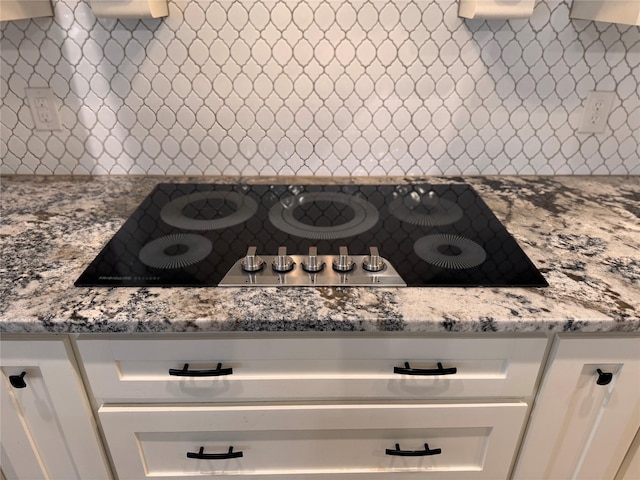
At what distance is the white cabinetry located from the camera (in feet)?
3.13

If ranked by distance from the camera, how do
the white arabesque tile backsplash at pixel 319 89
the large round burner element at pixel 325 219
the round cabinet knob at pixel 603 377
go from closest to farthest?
the round cabinet knob at pixel 603 377 < the large round burner element at pixel 325 219 < the white arabesque tile backsplash at pixel 319 89

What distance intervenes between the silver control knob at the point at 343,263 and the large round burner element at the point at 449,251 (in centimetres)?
17

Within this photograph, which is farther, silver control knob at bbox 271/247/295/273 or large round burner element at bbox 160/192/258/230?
large round burner element at bbox 160/192/258/230

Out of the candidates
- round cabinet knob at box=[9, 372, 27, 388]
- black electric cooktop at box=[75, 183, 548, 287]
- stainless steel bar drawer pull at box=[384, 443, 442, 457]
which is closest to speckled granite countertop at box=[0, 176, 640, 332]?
black electric cooktop at box=[75, 183, 548, 287]

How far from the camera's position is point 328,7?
1.29 meters

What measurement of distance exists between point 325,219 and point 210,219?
0.98ft

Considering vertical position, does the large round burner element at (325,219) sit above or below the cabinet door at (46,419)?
above

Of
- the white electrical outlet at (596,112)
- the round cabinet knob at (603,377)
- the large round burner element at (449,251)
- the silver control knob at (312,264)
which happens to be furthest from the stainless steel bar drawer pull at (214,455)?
the white electrical outlet at (596,112)

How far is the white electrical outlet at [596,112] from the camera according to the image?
4.58 ft

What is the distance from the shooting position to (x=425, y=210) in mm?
1325

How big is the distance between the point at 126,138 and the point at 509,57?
1.13 metres

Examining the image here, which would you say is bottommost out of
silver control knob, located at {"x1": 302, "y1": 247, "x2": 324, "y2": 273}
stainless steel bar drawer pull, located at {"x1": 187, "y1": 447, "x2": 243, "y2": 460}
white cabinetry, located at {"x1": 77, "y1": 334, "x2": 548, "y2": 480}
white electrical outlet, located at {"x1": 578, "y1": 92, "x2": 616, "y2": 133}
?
stainless steel bar drawer pull, located at {"x1": 187, "y1": 447, "x2": 243, "y2": 460}

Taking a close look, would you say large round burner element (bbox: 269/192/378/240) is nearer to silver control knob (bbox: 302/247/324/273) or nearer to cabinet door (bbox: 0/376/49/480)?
silver control knob (bbox: 302/247/324/273)

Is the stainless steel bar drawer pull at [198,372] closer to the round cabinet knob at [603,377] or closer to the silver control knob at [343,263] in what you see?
the silver control knob at [343,263]
